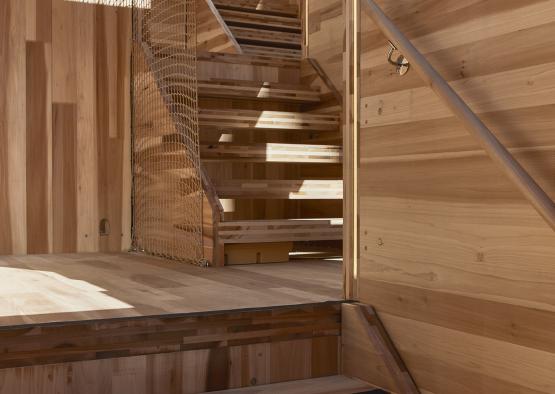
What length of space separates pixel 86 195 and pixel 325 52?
171 centimetres

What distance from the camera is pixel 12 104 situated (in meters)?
4.55

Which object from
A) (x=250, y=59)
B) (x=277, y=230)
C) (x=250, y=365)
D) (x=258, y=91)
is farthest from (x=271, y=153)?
(x=250, y=365)

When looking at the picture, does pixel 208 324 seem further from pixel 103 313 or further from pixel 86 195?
pixel 86 195

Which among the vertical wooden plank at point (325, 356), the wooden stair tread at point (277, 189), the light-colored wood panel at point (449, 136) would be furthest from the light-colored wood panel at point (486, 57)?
the wooden stair tread at point (277, 189)

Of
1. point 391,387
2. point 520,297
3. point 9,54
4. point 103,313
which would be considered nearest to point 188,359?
point 103,313

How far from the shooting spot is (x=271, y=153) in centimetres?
418

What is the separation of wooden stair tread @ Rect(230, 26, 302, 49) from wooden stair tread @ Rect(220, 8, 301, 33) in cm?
6

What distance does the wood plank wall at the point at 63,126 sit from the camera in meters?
4.55

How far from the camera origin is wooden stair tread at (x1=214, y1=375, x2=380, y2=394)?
2.39 metres

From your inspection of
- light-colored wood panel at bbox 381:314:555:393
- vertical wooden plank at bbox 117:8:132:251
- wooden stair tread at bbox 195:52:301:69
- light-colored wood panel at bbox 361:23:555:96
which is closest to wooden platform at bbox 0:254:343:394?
light-colored wood panel at bbox 381:314:555:393

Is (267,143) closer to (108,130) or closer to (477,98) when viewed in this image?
(108,130)

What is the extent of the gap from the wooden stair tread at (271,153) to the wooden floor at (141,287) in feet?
1.92

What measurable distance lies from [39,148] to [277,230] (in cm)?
160

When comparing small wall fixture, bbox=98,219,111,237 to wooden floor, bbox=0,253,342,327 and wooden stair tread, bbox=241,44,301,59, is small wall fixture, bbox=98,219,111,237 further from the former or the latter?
wooden stair tread, bbox=241,44,301,59
